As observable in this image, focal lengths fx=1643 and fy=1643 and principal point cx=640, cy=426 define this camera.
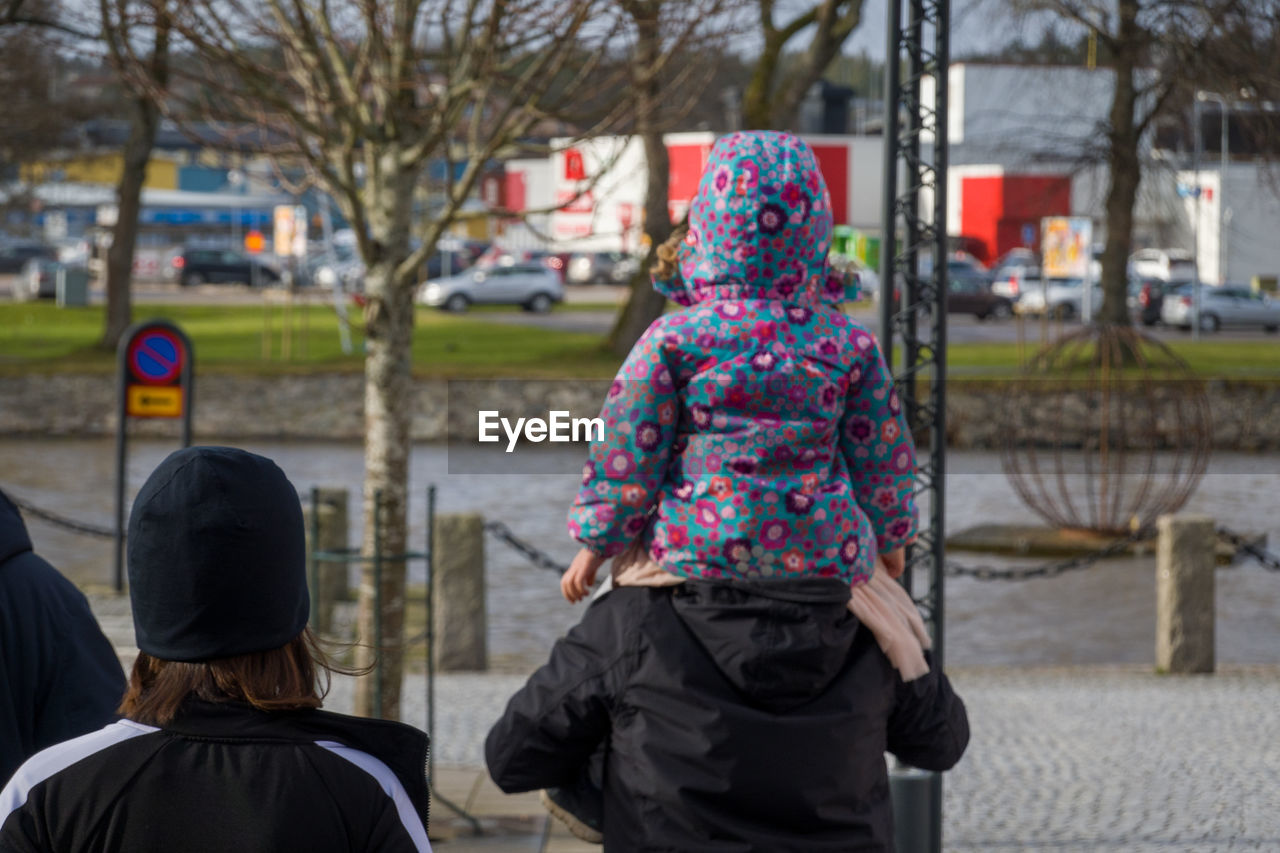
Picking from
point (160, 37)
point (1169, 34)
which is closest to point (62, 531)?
point (160, 37)

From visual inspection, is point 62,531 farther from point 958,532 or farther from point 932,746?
point 932,746

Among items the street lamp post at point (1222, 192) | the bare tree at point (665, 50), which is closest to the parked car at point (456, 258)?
the street lamp post at point (1222, 192)

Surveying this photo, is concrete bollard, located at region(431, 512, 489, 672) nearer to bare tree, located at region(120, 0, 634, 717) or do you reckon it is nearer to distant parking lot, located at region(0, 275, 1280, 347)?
bare tree, located at region(120, 0, 634, 717)

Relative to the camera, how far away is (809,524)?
10.3 ft

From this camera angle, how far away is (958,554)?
563 inches

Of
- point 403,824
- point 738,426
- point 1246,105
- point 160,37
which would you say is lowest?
point 403,824

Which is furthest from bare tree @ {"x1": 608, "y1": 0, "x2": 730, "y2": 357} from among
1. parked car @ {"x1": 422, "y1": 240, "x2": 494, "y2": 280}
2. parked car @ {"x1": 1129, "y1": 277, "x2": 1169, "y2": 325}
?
parked car @ {"x1": 422, "y1": 240, "x2": 494, "y2": 280}

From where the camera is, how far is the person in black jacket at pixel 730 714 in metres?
3.02

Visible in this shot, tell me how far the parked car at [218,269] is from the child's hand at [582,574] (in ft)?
180

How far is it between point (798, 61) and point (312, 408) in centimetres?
852

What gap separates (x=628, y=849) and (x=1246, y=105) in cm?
2403

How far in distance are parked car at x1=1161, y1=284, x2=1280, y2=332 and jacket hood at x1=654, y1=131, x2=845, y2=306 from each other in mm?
41957

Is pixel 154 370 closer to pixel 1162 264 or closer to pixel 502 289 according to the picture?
pixel 502 289

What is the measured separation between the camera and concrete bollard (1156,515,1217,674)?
852 centimetres
